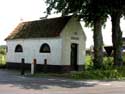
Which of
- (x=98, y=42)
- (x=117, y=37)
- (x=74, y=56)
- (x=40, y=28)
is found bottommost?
(x=74, y=56)

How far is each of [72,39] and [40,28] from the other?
377 cm

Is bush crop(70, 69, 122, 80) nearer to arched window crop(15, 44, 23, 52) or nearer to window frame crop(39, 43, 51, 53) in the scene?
window frame crop(39, 43, 51, 53)

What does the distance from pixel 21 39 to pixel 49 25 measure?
3.80 metres

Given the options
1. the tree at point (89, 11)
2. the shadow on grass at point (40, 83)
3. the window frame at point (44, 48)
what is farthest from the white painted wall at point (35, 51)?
the shadow on grass at point (40, 83)

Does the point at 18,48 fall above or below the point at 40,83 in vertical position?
above

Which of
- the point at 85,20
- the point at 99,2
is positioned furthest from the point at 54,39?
the point at 99,2

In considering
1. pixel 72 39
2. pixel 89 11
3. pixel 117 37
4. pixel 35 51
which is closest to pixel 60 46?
pixel 72 39

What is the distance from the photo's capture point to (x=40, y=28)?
1436 inches

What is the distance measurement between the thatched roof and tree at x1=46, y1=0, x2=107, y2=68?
1.87 meters

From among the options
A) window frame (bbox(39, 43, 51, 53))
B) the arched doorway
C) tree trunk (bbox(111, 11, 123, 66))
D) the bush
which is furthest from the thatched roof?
the bush

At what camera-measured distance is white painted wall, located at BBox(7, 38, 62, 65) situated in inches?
1328

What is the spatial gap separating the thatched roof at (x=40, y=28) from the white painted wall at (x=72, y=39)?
1.89ft

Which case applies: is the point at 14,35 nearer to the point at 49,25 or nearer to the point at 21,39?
the point at 21,39

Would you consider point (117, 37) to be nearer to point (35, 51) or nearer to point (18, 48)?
point (35, 51)
